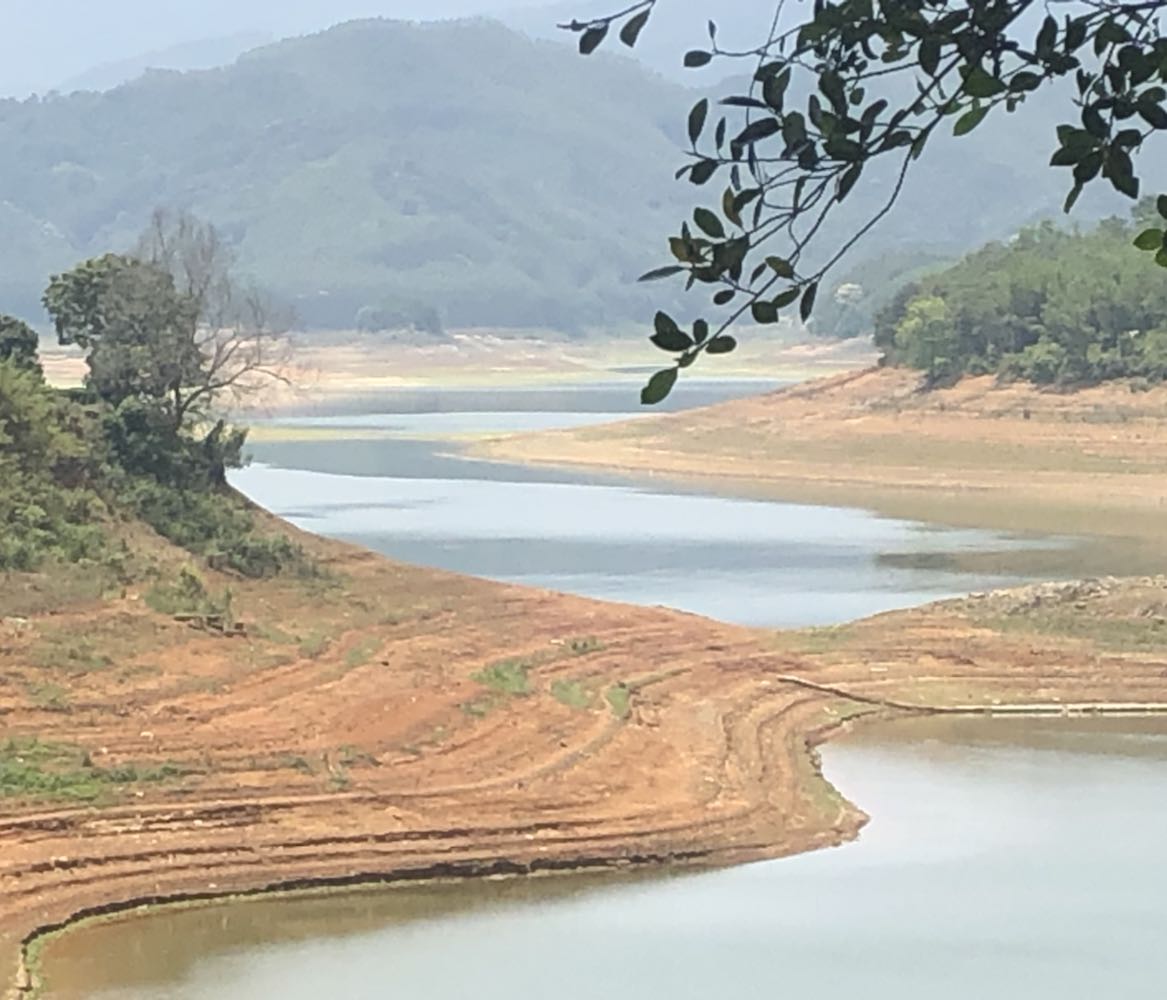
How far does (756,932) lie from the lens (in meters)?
13.7

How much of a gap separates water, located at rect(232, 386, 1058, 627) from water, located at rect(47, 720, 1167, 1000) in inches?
531

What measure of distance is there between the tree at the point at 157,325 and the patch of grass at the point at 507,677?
5442mm

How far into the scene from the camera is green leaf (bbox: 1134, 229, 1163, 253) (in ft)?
11.7

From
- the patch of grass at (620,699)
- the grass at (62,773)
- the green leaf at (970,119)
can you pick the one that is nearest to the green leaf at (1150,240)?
the green leaf at (970,119)

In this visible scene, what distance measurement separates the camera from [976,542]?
41625mm

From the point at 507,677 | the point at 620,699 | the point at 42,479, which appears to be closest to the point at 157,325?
the point at 42,479

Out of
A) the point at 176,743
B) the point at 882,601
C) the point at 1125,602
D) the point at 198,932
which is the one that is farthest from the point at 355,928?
the point at 882,601

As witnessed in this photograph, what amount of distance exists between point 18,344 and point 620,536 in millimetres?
17724

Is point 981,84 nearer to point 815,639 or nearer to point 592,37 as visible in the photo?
point 592,37

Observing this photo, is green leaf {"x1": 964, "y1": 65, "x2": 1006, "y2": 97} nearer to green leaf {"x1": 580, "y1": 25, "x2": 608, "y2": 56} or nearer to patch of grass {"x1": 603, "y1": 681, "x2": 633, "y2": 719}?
green leaf {"x1": 580, "y1": 25, "x2": 608, "y2": 56}

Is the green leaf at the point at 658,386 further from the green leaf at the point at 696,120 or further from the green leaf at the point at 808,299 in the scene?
the green leaf at the point at 696,120

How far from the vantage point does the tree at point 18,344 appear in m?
25.7

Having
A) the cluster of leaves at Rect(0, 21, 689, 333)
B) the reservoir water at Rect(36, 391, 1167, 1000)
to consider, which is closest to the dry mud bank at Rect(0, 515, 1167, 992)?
the reservoir water at Rect(36, 391, 1167, 1000)

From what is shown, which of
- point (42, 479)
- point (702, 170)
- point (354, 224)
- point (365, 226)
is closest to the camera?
point (702, 170)
